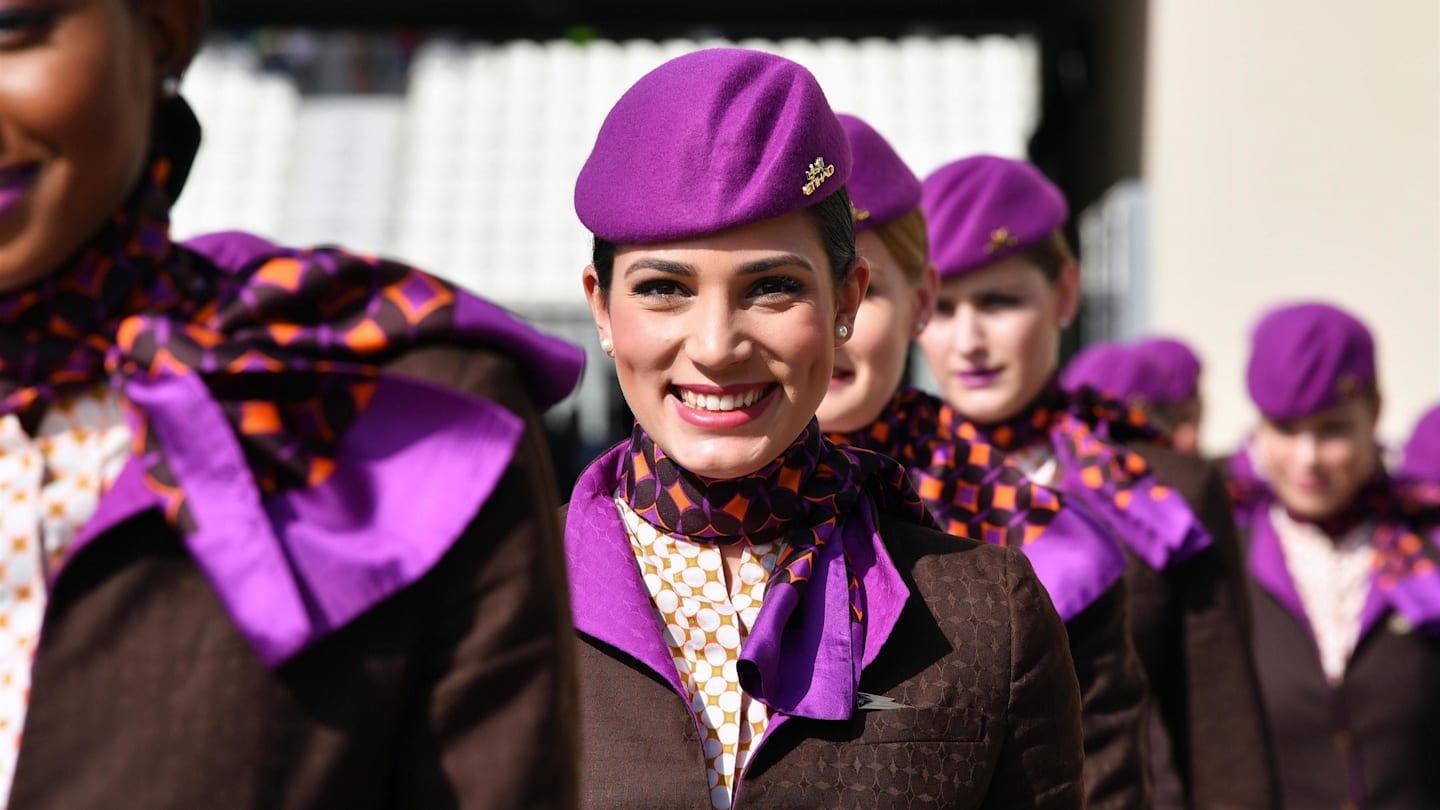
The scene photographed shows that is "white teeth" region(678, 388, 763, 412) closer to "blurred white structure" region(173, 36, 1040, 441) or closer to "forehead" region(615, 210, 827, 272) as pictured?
"forehead" region(615, 210, 827, 272)

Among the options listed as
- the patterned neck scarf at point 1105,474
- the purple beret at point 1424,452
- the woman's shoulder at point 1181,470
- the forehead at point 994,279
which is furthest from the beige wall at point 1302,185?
the forehead at point 994,279

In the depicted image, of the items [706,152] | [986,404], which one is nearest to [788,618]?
[706,152]

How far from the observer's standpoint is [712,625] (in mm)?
2275

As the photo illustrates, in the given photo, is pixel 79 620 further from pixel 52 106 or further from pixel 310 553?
pixel 52 106

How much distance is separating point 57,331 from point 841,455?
117 centimetres

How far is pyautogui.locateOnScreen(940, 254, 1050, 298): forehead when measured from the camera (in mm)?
3504

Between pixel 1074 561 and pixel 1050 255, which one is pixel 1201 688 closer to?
pixel 1074 561

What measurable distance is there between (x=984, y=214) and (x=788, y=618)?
1.42 m

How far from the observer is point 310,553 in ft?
4.64

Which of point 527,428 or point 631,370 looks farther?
point 631,370

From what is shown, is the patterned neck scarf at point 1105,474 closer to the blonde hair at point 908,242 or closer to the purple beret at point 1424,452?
the blonde hair at point 908,242

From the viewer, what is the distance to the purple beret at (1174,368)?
6246mm

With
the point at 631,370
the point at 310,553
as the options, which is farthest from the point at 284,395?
the point at 631,370

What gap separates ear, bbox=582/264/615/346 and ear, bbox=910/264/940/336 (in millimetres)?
783
